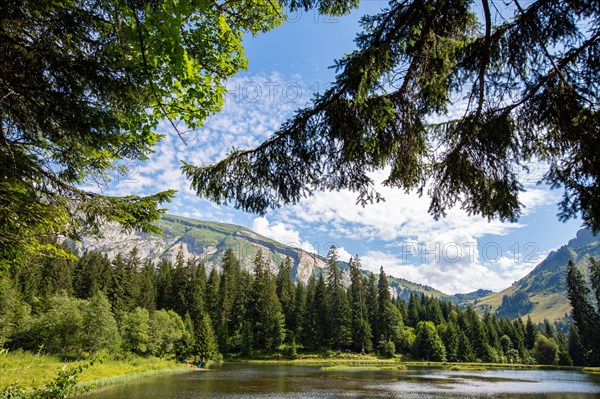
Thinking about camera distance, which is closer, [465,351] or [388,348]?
[388,348]

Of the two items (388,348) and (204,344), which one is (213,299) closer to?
(204,344)

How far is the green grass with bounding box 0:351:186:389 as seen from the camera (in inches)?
835

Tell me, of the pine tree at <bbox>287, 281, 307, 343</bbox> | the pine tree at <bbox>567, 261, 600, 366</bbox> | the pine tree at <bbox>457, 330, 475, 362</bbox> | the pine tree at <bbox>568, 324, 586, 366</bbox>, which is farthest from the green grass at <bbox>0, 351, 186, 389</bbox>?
the pine tree at <bbox>568, 324, 586, 366</bbox>

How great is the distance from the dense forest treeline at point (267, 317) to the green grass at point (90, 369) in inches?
260

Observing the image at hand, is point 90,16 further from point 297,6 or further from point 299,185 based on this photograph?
point 299,185

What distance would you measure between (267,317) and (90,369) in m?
46.8

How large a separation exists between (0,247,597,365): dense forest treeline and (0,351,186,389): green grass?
21.7 ft

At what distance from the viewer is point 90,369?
29750 millimetres

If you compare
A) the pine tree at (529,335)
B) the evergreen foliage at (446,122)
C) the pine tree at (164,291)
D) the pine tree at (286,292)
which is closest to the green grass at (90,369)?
the evergreen foliage at (446,122)

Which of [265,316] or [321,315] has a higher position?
[321,315]

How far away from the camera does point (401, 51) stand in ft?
16.4

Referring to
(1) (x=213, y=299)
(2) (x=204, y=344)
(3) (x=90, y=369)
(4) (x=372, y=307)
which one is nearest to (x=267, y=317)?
(1) (x=213, y=299)

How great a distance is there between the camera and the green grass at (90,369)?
21197mm

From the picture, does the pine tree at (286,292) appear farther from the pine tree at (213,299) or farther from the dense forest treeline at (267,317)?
the pine tree at (213,299)
